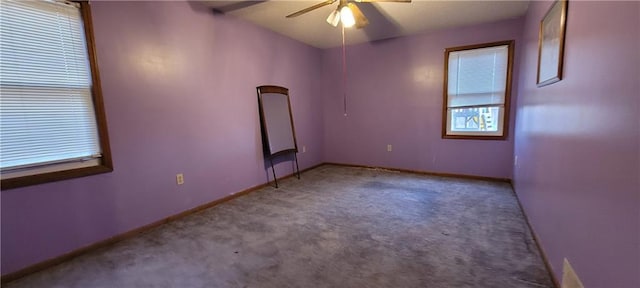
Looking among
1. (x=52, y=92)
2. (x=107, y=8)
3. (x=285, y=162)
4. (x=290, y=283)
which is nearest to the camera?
(x=290, y=283)

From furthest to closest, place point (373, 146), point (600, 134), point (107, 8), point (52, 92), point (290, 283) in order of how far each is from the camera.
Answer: point (373, 146), point (107, 8), point (52, 92), point (290, 283), point (600, 134)

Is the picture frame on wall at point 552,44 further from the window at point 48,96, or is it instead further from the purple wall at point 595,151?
the window at point 48,96

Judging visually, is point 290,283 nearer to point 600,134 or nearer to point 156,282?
point 156,282

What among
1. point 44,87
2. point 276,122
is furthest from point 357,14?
point 44,87

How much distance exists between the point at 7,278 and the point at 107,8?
206 centimetres

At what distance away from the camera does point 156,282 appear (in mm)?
1679

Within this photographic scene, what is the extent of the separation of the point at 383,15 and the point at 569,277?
2990 millimetres

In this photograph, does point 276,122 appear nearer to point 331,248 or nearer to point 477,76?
point 331,248

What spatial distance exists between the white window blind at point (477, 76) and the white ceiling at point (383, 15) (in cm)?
43

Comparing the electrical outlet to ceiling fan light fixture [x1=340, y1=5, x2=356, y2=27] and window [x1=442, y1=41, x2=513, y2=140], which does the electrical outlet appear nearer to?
ceiling fan light fixture [x1=340, y1=5, x2=356, y2=27]

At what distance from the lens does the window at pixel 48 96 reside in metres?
1.73

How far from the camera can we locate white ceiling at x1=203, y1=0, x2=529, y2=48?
9.55 feet

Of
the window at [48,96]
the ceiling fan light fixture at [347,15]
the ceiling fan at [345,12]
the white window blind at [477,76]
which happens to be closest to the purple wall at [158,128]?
the window at [48,96]

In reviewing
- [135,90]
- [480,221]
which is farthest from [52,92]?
[480,221]
